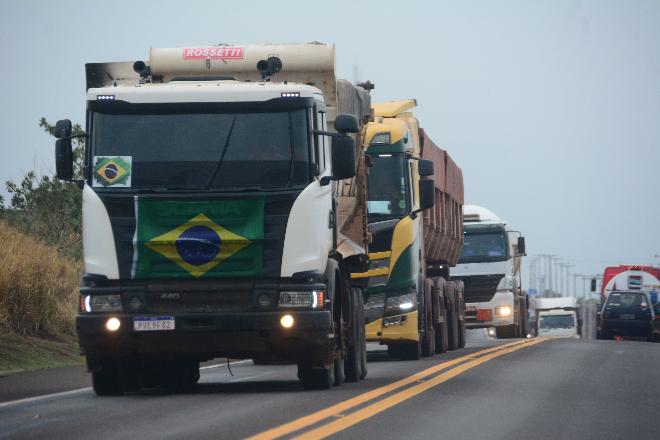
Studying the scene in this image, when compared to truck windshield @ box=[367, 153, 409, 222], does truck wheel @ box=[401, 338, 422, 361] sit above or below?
below

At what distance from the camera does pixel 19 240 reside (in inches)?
990

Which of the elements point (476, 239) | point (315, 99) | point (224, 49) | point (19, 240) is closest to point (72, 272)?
point (19, 240)

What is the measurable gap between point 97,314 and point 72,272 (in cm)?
1187

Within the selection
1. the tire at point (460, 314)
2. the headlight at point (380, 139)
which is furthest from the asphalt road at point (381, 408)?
the tire at point (460, 314)

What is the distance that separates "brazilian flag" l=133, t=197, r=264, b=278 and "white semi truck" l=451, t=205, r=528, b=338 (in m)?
22.8

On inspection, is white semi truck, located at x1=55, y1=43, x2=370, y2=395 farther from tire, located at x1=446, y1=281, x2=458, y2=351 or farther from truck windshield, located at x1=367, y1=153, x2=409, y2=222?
tire, located at x1=446, y1=281, x2=458, y2=351

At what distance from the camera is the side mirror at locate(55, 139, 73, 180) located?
15.1m

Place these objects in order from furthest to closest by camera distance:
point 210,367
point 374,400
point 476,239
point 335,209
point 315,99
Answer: point 476,239
point 210,367
point 335,209
point 315,99
point 374,400

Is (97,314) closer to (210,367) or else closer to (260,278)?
(260,278)

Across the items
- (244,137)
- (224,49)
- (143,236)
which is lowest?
(143,236)

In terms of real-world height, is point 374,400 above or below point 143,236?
below

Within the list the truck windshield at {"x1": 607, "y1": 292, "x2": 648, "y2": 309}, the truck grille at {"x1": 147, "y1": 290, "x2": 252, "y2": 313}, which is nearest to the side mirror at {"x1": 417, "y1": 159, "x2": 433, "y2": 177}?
the truck grille at {"x1": 147, "y1": 290, "x2": 252, "y2": 313}

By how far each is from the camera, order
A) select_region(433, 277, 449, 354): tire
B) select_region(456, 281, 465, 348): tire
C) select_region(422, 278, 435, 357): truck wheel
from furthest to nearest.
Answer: select_region(456, 281, 465, 348): tire → select_region(433, 277, 449, 354): tire → select_region(422, 278, 435, 357): truck wheel

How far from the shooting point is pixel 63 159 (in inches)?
594
